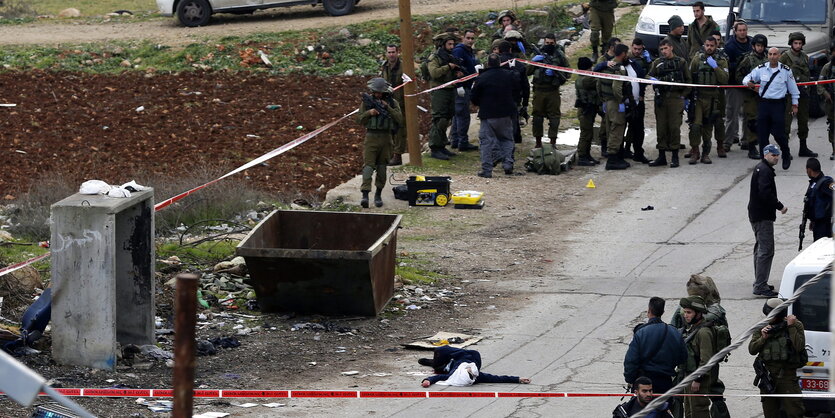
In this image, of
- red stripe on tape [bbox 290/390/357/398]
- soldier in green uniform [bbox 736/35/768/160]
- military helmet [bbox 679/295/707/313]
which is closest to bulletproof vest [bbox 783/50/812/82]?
soldier in green uniform [bbox 736/35/768/160]

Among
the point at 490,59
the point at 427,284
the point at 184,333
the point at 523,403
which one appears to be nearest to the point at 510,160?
the point at 490,59

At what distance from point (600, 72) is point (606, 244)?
3986 mm

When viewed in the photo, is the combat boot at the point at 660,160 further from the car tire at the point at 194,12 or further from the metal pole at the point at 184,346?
the metal pole at the point at 184,346

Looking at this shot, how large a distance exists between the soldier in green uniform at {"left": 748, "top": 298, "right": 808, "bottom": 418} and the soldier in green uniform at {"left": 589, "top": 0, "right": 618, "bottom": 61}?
16.0 m

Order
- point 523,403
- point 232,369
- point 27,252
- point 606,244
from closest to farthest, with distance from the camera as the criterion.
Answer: point 523,403, point 232,369, point 27,252, point 606,244

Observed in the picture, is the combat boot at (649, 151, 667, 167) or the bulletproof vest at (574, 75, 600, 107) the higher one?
the bulletproof vest at (574, 75, 600, 107)

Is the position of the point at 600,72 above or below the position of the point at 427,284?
above

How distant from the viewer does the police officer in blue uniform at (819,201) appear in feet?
43.0

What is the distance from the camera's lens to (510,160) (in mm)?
19094

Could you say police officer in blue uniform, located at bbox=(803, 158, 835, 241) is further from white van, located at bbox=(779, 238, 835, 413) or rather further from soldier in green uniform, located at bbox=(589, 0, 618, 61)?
soldier in green uniform, located at bbox=(589, 0, 618, 61)

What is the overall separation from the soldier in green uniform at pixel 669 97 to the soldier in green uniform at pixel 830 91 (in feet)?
7.60

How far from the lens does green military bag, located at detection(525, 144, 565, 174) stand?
19312 mm

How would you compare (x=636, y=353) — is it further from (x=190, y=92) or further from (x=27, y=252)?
(x=190, y=92)

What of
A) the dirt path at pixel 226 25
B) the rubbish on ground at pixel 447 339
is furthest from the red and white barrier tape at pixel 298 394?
the dirt path at pixel 226 25
